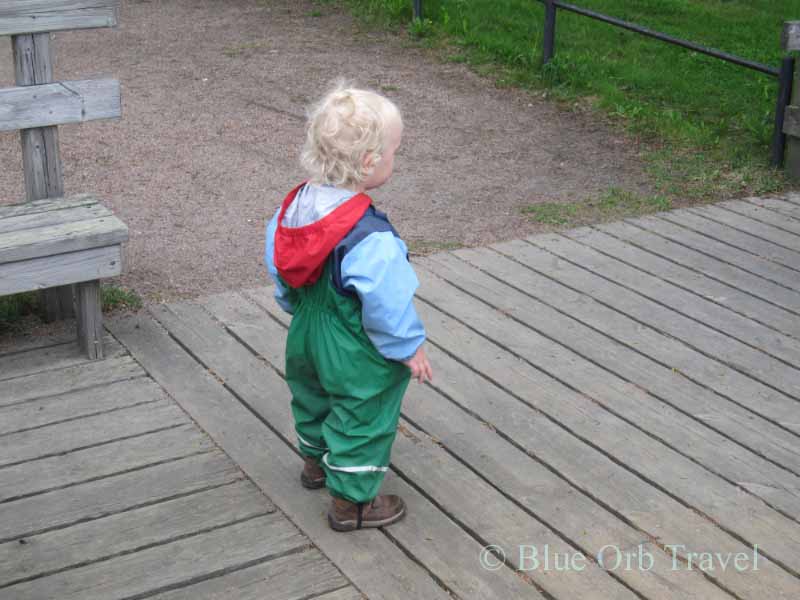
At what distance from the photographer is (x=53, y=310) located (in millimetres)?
4414

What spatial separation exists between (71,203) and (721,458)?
2.54m

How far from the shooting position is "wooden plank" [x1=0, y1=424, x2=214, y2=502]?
330 centimetres

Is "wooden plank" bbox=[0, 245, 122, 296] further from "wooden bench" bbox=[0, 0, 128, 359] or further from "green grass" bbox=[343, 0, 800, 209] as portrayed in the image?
"green grass" bbox=[343, 0, 800, 209]

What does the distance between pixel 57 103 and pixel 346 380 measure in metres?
1.94

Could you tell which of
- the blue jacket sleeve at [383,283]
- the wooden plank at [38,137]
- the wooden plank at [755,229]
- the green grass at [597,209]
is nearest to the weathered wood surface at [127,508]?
the blue jacket sleeve at [383,283]

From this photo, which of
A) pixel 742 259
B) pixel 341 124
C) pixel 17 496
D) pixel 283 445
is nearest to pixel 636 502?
pixel 283 445

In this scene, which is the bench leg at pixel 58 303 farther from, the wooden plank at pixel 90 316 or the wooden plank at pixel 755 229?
the wooden plank at pixel 755 229

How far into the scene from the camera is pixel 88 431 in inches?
141

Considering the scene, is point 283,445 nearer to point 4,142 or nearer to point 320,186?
point 320,186

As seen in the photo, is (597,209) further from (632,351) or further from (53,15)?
(53,15)

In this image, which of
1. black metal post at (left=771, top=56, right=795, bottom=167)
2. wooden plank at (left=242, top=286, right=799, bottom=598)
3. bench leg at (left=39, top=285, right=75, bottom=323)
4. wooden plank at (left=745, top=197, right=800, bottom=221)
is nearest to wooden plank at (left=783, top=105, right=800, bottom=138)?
black metal post at (left=771, top=56, right=795, bottom=167)

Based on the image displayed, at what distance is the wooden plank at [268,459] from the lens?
2902 millimetres

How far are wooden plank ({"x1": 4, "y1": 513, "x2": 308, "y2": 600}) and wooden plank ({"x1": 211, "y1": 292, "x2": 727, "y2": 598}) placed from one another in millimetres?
510

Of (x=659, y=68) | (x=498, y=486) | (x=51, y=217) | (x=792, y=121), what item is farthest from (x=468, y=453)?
(x=659, y=68)
